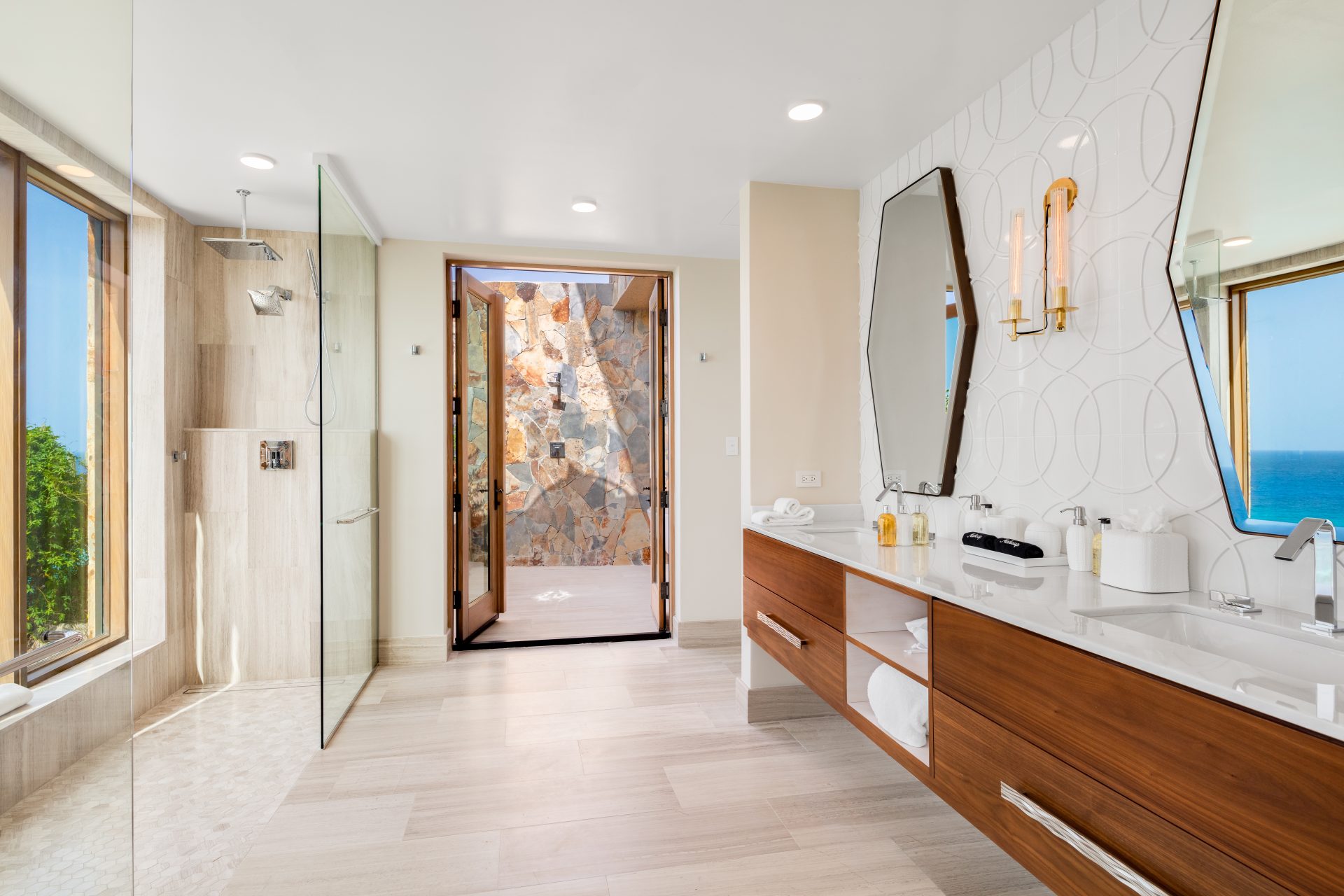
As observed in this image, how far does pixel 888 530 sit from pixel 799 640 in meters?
0.51

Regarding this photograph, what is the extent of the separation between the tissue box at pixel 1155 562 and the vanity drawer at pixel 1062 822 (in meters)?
0.49

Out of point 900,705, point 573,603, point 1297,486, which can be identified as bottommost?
point 573,603

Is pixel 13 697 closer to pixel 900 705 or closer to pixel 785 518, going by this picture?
pixel 900 705

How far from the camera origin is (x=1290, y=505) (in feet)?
4.33

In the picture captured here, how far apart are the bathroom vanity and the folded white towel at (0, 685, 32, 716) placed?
1648 millimetres

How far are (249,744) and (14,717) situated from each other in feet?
7.23

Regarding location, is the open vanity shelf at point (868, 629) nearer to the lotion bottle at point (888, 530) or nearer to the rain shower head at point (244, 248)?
the lotion bottle at point (888, 530)

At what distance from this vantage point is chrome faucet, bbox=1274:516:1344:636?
1.14 m

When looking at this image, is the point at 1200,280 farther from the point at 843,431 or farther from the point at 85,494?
the point at 85,494

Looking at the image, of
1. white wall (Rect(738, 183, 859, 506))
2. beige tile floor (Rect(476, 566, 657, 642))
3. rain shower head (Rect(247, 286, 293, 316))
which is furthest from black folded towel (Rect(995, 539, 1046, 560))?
rain shower head (Rect(247, 286, 293, 316))

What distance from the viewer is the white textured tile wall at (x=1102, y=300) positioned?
4.97ft

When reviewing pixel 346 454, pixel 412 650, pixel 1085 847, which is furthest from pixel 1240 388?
pixel 412 650

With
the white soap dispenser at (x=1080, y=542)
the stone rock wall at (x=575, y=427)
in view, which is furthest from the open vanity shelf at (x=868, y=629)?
the stone rock wall at (x=575, y=427)

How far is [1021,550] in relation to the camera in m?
1.82
